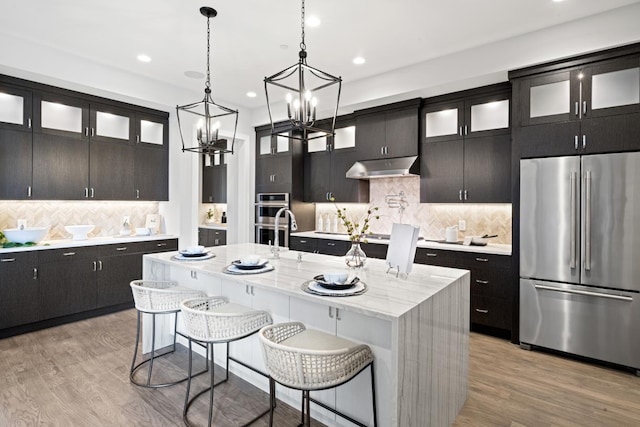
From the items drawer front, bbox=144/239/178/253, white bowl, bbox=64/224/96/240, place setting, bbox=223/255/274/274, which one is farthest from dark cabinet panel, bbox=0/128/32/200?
place setting, bbox=223/255/274/274

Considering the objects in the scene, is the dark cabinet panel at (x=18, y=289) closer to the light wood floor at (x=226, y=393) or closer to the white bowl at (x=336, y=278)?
the light wood floor at (x=226, y=393)

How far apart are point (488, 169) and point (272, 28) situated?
9.00 ft

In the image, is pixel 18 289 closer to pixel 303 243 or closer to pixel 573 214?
pixel 303 243

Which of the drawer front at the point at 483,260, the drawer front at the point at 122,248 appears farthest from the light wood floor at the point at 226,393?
the drawer front at the point at 122,248

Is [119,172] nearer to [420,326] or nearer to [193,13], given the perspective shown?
[193,13]

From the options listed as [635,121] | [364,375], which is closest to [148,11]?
[364,375]

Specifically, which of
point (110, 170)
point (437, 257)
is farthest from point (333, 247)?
point (110, 170)

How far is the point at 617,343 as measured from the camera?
290cm

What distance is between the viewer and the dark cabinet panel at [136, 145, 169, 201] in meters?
4.86

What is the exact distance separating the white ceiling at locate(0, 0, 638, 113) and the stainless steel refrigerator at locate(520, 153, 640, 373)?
4.32ft

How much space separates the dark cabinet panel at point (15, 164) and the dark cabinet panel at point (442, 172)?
4592 mm

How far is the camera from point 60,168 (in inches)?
162

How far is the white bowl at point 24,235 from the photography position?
12.1 feet

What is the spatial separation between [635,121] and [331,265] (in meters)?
2.75
